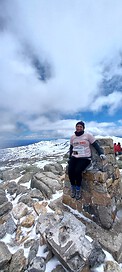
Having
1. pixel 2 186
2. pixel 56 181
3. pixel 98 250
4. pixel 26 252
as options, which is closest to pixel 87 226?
pixel 98 250

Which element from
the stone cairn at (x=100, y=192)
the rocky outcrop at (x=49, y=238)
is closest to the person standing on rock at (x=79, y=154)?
the stone cairn at (x=100, y=192)

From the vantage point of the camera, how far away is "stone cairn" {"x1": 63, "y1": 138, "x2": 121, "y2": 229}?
6.70 meters

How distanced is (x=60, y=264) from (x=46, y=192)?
3.91m

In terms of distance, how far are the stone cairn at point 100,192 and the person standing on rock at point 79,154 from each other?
0.36 metres

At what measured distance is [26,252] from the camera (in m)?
6.04

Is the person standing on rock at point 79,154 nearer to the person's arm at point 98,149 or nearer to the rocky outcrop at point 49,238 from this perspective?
the person's arm at point 98,149

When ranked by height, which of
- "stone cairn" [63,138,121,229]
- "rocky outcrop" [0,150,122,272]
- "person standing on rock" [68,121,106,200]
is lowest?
"rocky outcrop" [0,150,122,272]

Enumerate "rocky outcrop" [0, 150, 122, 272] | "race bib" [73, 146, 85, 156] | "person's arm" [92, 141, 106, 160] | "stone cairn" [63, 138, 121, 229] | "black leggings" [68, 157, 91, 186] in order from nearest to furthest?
1. "rocky outcrop" [0, 150, 122, 272]
2. "stone cairn" [63, 138, 121, 229]
3. "person's arm" [92, 141, 106, 160]
4. "black leggings" [68, 157, 91, 186]
5. "race bib" [73, 146, 85, 156]

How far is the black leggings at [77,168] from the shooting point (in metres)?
6.92

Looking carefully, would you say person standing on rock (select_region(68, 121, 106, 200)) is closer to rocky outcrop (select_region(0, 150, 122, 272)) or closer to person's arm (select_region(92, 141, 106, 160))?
person's arm (select_region(92, 141, 106, 160))

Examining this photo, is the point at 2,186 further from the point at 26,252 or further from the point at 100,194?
the point at 100,194

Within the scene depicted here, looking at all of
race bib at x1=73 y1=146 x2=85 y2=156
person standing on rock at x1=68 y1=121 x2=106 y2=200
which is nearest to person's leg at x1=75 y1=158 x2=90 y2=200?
person standing on rock at x1=68 y1=121 x2=106 y2=200

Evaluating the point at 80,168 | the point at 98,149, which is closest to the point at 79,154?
the point at 80,168

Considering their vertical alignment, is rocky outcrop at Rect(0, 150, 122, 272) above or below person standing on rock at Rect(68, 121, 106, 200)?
below
